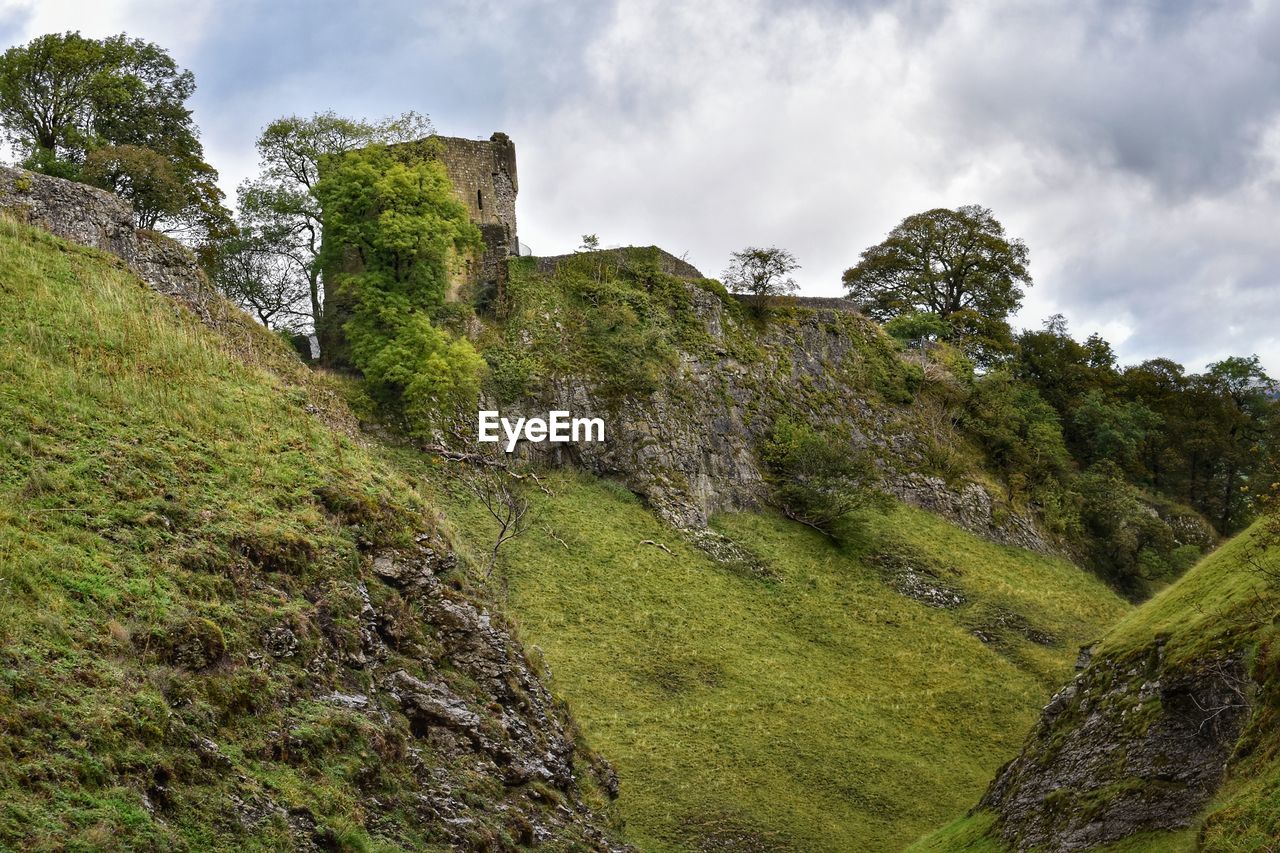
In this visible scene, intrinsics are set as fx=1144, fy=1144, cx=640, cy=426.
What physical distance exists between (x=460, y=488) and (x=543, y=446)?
414 centimetres

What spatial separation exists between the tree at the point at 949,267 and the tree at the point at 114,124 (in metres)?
31.8

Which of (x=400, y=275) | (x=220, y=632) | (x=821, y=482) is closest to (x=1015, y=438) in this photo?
(x=821, y=482)

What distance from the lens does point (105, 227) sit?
960 inches

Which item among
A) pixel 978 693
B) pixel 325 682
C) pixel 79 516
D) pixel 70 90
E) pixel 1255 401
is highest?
pixel 70 90

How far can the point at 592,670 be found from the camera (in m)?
26.1

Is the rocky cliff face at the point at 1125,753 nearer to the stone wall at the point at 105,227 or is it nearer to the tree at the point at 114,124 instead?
the stone wall at the point at 105,227

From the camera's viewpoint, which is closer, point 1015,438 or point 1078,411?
point 1015,438

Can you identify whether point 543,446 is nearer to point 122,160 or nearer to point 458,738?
point 122,160

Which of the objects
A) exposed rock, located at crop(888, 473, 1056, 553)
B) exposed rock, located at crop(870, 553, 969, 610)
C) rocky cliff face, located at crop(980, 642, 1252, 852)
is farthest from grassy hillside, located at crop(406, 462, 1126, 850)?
rocky cliff face, located at crop(980, 642, 1252, 852)

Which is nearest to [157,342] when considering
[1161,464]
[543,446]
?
[543,446]

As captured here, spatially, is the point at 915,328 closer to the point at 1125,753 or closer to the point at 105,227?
the point at 105,227

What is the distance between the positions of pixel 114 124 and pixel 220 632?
26004 millimetres

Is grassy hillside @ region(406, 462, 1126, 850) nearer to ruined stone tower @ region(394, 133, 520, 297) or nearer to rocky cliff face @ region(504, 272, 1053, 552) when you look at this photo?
rocky cliff face @ region(504, 272, 1053, 552)

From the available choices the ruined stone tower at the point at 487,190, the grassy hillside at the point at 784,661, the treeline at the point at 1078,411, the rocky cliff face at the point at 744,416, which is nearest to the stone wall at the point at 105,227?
the grassy hillside at the point at 784,661
